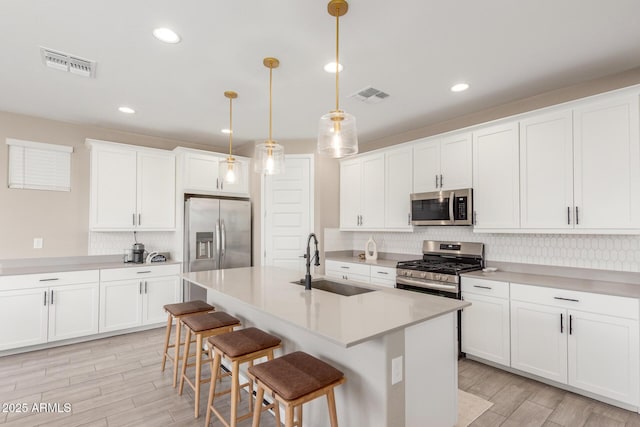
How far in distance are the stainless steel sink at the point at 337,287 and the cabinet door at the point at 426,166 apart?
76.3 inches

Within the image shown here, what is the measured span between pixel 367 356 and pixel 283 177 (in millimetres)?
3659

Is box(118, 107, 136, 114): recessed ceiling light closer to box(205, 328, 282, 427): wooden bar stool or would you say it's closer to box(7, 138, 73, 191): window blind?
box(7, 138, 73, 191): window blind

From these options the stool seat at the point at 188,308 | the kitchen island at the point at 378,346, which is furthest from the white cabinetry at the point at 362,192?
the stool seat at the point at 188,308

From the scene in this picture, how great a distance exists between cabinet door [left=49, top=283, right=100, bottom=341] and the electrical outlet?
3827mm

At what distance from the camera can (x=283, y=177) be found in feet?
16.6

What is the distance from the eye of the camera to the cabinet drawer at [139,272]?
4047 mm

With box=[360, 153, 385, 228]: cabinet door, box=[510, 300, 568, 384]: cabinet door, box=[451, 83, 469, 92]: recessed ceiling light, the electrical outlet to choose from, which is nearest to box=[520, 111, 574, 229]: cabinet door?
box=[451, 83, 469, 92]: recessed ceiling light

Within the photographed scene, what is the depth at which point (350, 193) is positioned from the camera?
5023 millimetres

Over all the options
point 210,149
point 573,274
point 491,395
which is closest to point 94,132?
point 210,149

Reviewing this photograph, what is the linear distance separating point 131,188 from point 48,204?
945 mm

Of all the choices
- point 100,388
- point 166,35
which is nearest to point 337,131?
point 166,35

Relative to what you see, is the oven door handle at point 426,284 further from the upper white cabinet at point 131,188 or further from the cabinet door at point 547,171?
the upper white cabinet at point 131,188

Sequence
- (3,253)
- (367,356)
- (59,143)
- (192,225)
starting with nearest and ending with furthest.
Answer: (367,356) → (3,253) → (59,143) → (192,225)

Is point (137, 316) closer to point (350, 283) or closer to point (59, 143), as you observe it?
point (59, 143)
